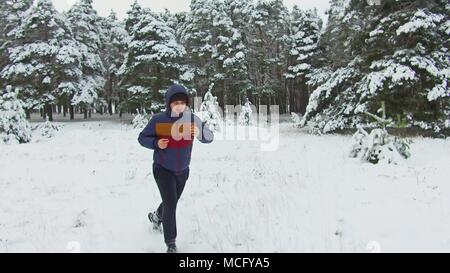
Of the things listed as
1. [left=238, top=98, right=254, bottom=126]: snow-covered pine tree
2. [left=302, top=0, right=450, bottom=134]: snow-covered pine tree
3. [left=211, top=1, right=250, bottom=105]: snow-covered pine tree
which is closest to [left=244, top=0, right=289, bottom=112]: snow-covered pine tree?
[left=211, top=1, right=250, bottom=105]: snow-covered pine tree

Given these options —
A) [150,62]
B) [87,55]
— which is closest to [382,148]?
[150,62]

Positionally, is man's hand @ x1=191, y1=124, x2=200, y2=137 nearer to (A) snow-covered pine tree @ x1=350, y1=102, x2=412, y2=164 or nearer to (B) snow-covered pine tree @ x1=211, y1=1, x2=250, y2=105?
(A) snow-covered pine tree @ x1=350, y1=102, x2=412, y2=164

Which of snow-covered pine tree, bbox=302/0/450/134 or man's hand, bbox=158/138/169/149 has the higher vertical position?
snow-covered pine tree, bbox=302/0/450/134

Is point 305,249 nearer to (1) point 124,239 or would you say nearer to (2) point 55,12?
(1) point 124,239

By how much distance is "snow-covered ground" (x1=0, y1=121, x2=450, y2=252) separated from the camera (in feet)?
18.3

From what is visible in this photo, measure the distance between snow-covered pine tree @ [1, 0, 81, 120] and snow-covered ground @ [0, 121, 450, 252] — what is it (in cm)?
1957

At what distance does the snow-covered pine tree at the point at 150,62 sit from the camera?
30.6m

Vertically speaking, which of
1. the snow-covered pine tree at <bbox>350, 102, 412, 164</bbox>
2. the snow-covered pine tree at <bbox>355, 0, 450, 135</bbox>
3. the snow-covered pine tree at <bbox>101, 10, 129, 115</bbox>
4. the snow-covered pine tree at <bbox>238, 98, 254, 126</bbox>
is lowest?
the snow-covered pine tree at <bbox>350, 102, 412, 164</bbox>

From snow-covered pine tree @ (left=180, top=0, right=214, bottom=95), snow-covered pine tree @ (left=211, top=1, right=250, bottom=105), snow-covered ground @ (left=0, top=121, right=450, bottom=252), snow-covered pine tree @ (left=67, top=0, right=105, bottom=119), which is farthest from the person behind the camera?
snow-covered pine tree @ (left=180, top=0, right=214, bottom=95)

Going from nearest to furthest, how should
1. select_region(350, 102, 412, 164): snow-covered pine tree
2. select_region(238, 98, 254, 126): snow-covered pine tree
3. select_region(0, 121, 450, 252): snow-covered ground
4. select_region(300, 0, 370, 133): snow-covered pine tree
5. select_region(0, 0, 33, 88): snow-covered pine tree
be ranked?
1. select_region(0, 121, 450, 252): snow-covered ground
2. select_region(350, 102, 412, 164): snow-covered pine tree
3. select_region(300, 0, 370, 133): snow-covered pine tree
4. select_region(238, 98, 254, 126): snow-covered pine tree
5. select_region(0, 0, 33, 88): snow-covered pine tree

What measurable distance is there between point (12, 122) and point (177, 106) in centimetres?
1841

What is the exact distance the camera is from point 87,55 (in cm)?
3331

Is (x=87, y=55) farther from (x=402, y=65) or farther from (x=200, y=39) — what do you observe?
(x=402, y=65)

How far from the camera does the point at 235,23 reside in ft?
141
